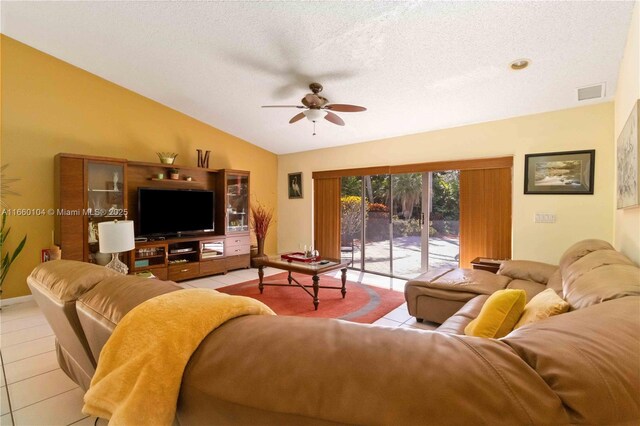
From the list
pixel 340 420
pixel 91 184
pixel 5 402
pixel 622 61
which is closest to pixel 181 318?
pixel 340 420

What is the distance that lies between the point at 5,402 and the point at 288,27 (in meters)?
3.31

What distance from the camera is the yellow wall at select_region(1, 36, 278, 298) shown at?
340 centimetres

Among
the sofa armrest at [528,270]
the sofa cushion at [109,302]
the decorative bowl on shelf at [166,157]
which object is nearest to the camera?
the sofa cushion at [109,302]

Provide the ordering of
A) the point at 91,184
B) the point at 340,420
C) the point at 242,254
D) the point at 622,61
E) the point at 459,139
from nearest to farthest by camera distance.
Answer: the point at 340,420, the point at 622,61, the point at 91,184, the point at 459,139, the point at 242,254

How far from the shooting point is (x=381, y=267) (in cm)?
506

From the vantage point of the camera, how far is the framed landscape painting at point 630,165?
5.88 ft

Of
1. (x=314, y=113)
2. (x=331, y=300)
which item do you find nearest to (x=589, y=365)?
(x=314, y=113)

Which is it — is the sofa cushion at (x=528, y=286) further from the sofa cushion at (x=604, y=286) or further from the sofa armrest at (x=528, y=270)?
the sofa cushion at (x=604, y=286)

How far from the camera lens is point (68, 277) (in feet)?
4.18

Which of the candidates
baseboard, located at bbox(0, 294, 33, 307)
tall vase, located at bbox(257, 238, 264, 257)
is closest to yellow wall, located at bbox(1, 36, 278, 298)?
baseboard, located at bbox(0, 294, 33, 307)

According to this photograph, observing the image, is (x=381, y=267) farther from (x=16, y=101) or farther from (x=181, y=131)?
(x=16, y=101)

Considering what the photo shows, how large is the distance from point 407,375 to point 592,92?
153 inches

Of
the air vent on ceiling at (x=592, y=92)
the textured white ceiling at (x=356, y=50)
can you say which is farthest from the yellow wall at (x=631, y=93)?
the air vent on ceiling at (x=592, y=92)

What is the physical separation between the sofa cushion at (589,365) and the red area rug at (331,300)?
7.90ft
